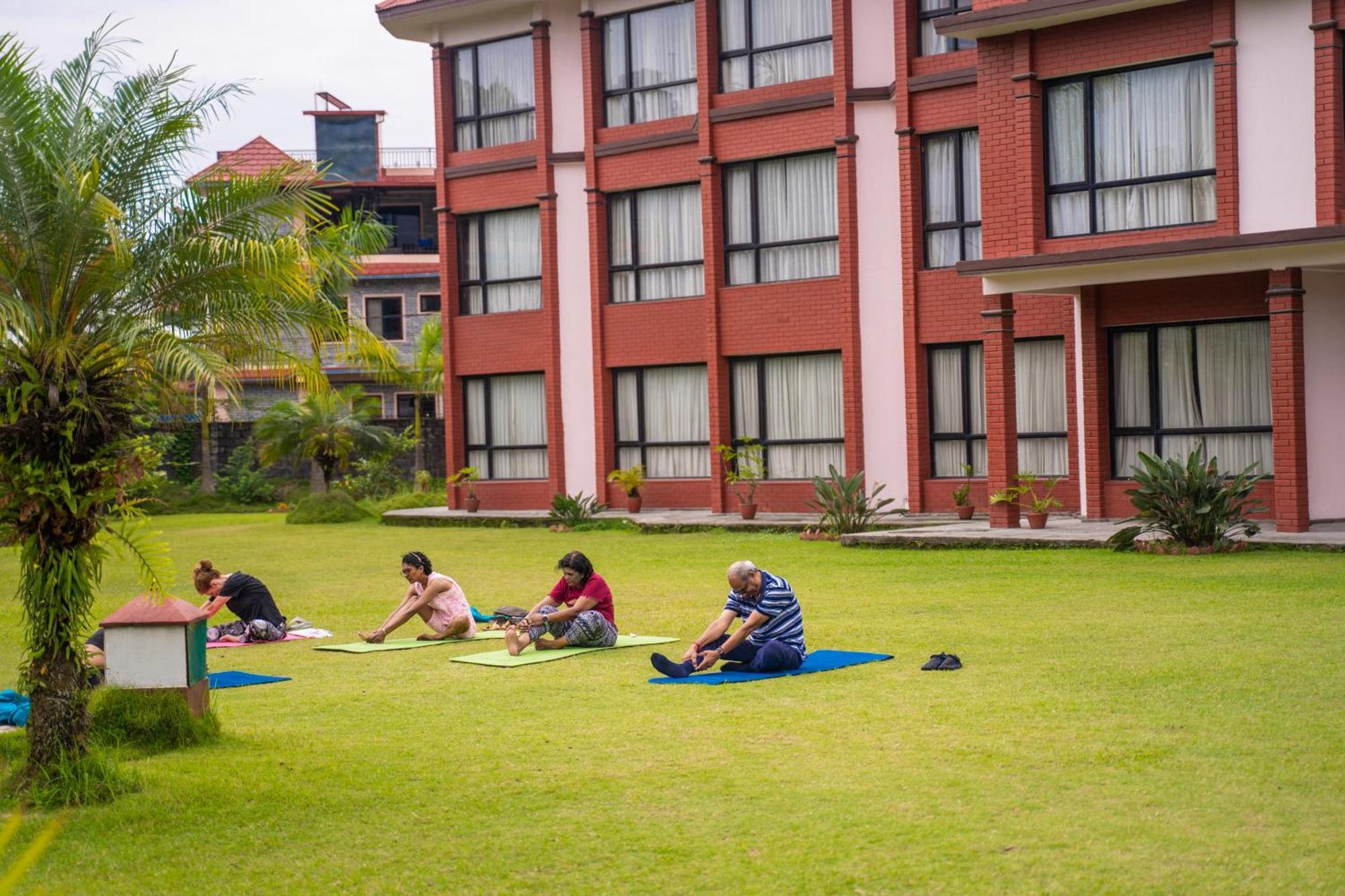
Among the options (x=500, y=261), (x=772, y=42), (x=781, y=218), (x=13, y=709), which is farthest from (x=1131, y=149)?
(x=13, y=709)

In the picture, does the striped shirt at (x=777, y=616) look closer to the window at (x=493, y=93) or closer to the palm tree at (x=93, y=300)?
the palm tree at (x=93, y=300)

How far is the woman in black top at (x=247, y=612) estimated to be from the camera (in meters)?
15.2

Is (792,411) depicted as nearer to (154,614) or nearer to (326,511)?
(326,511)

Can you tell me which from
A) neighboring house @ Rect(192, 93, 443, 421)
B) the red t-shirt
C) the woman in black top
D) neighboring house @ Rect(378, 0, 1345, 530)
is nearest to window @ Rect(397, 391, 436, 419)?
neighboring house @ Rect(192, 93, 443, 421)

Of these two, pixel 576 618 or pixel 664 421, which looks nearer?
pixel 576 618

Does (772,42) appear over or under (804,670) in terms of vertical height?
over

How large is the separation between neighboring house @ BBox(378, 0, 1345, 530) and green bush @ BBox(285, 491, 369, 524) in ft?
11.3

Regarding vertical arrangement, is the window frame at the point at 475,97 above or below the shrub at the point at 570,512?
above

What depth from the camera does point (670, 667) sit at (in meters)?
11.9

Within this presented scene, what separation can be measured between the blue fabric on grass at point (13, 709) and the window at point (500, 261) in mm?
20481

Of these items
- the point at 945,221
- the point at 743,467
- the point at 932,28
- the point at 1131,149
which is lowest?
the point at 743,467

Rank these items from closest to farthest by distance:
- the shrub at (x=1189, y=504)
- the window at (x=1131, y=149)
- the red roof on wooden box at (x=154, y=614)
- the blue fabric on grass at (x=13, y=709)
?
the red roof on wooden box at (x=154, y=614) < the blue fabric on grass at (x=13, y=709) < the shrub at (x=1189, y=504) < the window at (x=1131, y=149)

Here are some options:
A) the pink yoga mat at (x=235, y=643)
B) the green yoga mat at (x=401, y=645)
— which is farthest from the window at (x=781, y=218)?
the pink yoga mat at (x=235, y=643)

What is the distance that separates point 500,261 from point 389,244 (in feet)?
68.0
